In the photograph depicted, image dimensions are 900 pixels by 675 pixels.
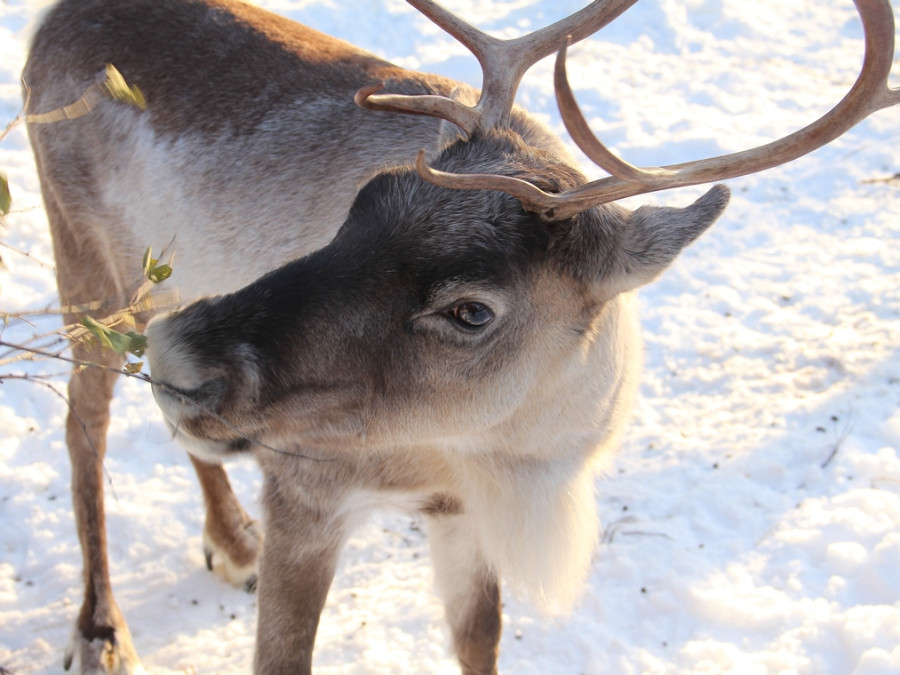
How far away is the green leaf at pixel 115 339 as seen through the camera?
5.80 feet

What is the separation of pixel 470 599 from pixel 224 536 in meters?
1.25

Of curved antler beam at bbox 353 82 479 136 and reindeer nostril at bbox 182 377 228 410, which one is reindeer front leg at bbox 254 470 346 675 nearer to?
reindeer nostril at bbox 182 377 228 410

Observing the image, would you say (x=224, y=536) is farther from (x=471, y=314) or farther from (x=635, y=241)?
(x=635, y=241)

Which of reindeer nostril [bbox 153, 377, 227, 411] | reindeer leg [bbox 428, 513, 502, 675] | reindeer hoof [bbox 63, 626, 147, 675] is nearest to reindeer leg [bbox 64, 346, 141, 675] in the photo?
reindeer hoof [bbox 63, 626, 147, 675]

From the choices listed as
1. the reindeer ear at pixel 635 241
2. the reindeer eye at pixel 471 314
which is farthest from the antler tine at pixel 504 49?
the reindeer eye at pixel 471 314

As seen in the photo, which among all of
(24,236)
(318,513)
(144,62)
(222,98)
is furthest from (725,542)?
(24,236)

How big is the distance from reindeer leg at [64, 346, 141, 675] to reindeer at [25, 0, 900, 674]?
11 mm

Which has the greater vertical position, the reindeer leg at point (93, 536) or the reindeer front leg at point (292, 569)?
the reindeer front leg at point (292, 569)

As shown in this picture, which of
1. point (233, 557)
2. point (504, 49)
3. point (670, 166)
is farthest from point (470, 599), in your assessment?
point (504, 49)

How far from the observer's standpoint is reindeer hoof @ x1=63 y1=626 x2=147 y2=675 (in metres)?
3.39

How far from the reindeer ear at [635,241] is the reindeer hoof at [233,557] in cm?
223

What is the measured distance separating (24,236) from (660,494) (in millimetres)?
4032

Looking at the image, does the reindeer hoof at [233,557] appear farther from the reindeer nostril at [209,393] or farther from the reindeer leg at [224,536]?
the reindeer nostril at [209,393]

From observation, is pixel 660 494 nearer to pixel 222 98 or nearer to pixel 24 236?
pixel 222 98
